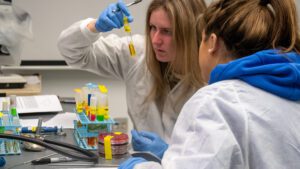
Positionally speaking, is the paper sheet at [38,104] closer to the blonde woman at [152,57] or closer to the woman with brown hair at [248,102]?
the blonde woman at [152,57]

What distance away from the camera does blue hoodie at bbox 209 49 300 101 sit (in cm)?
84

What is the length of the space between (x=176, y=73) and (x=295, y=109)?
869mm

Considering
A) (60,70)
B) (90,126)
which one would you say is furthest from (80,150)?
(60,70)

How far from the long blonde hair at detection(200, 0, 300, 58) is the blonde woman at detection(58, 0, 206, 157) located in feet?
2.01

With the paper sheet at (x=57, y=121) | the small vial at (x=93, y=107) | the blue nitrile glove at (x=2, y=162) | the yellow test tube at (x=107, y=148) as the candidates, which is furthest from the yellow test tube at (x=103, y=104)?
the blue nitrile glove at (x=2, y=162)

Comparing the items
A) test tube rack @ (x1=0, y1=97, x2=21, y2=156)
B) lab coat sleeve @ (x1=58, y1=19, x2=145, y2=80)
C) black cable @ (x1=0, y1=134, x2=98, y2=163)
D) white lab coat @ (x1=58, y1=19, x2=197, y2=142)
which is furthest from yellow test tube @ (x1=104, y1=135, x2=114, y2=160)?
lab coat sleeve @ (x1=58, y1=19, x2=145, y2=80)

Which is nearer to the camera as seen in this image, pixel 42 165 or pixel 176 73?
pixel 42 165

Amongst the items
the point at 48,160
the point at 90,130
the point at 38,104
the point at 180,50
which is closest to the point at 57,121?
the point at 38,104

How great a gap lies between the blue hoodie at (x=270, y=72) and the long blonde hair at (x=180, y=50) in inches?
29.2

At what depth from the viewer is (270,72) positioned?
847 mm

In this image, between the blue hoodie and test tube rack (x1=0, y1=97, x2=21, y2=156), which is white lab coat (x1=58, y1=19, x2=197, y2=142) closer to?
test tube rack (x1=0, y1=97, x2=21, y2=156)

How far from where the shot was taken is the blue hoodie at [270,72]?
842 mm

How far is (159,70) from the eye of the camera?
172 cm

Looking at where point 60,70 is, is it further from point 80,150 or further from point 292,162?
point 292,162
